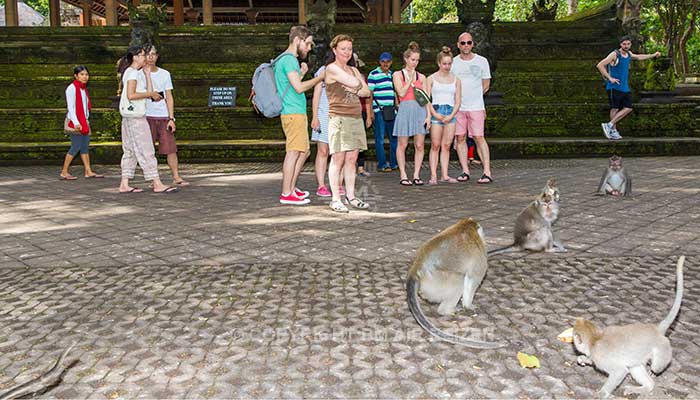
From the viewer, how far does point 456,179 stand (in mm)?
9320

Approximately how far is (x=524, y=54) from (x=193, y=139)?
26.6 feet

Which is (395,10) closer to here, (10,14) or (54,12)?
(54,12)

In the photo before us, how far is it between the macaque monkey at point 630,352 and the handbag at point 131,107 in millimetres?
6658

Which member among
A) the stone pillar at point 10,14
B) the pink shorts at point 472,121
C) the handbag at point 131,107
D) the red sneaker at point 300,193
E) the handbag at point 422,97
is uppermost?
the stone pillar at point 10,14

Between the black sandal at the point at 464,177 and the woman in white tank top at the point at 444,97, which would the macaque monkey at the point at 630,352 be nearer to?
the woman in white tank top at the point at 444,97

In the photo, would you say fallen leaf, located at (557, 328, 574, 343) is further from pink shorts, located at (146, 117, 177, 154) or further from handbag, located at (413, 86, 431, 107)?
pink shorts, located at (146, 117, 177, 154)

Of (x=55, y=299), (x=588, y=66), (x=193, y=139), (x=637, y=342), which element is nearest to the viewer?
(x=637, y=342)

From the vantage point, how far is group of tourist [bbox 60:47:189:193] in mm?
8164

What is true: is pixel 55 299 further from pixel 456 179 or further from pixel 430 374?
pixel 456 179

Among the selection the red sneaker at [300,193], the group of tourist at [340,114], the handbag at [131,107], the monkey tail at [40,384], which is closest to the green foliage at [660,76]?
the group of tourist at [340,114]

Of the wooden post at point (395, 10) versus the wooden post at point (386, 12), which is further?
the wooden post at point (386, 12)

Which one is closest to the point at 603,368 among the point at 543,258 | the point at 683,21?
the point at 543,258

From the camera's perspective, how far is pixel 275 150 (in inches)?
488

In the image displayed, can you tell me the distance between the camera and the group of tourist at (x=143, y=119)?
26.8ft
